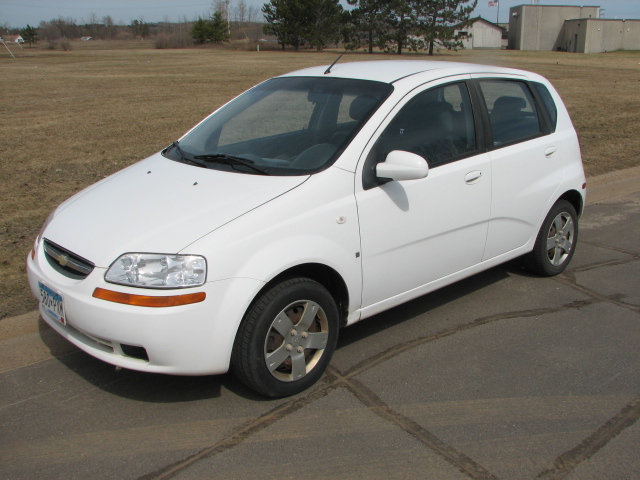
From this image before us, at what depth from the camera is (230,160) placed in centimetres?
401

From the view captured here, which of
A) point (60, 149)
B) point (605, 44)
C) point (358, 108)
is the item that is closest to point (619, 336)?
point (358, 108)

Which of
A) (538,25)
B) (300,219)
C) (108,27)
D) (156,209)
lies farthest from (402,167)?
(108,27)

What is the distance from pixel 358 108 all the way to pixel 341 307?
1.25 m

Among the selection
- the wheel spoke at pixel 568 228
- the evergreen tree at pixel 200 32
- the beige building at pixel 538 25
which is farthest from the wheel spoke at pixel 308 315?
the evergreen tree at pixel 200 32

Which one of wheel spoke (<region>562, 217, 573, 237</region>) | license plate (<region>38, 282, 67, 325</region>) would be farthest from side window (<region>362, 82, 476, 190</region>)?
license plate (<region>38, 282, 67, 325</region>)

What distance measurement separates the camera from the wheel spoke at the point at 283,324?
11.1ft

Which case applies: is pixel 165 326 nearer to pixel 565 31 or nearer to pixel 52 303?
pixel 52 303

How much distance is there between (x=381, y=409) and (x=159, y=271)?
54.2 inches

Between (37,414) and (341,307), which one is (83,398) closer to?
(37,414)

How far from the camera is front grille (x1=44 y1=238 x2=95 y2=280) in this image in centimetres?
333

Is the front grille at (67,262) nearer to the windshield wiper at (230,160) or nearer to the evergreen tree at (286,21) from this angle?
the windshield wiper at (230,160)

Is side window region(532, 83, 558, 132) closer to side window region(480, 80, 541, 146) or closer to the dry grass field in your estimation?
side window region(480, 80, 541, 146)

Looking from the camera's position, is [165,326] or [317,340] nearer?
[165,326]

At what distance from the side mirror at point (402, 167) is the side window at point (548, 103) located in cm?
201
